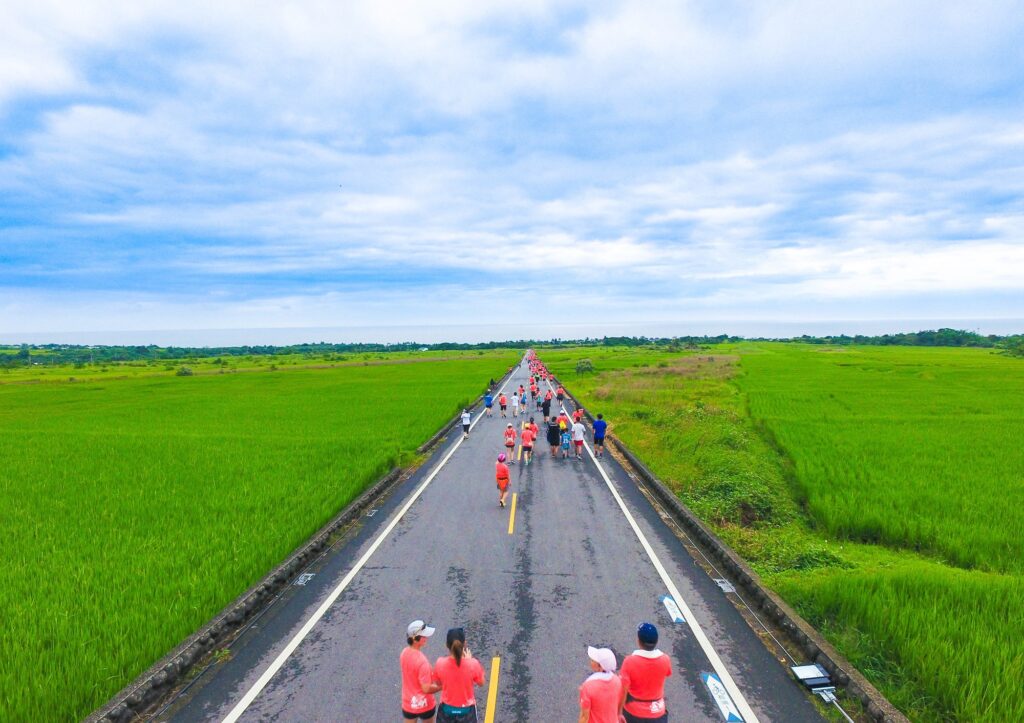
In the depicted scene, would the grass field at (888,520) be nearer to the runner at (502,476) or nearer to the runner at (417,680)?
the runner at (502,476)

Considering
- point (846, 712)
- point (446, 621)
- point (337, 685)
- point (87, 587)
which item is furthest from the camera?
point (87, 587)

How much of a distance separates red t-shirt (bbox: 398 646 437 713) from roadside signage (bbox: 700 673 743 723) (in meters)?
3.39

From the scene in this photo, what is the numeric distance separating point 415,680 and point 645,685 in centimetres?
212

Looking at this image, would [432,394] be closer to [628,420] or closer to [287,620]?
[628,420]

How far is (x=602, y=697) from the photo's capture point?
12.7 ft

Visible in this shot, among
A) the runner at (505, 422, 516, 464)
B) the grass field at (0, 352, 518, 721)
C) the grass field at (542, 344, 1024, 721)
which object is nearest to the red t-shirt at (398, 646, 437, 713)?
the grass field at (0, 352, 518, 721)

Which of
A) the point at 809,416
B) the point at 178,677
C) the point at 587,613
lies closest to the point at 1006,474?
the point at 809,416

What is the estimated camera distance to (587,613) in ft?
23.8

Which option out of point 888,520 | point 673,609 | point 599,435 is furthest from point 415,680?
point 599,435

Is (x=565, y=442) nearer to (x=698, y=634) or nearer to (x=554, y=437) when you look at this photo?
(x=554, y=437)

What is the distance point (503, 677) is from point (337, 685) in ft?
6.75

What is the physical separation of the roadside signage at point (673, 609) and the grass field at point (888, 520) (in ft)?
5.75

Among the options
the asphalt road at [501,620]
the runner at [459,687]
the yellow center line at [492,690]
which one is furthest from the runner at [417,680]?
the asphalt road at [501,620]

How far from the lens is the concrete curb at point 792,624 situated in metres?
5.18
